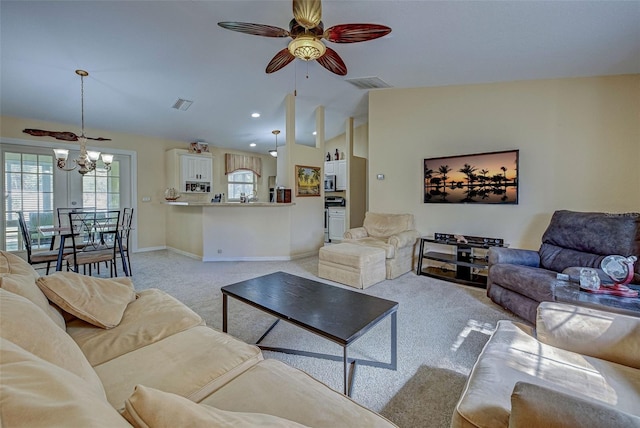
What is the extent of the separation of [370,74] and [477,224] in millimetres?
2716

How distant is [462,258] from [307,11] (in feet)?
11.7

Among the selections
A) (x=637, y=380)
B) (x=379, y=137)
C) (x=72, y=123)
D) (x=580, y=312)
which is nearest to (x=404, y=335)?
(x=580, y=312)

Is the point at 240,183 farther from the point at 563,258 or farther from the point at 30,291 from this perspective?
the point at 563,258

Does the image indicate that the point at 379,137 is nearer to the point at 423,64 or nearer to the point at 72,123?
the point at 423,64

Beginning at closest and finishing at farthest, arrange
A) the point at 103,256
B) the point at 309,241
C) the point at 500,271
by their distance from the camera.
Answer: the point at 500,271
the point at 103,256
the point at 309,241

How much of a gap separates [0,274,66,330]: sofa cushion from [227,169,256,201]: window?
652cm

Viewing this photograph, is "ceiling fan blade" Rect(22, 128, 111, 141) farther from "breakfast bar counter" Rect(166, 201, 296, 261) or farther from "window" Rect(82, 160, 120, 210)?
"breakfast bar counter" Rect(166, 201, 296, 261)

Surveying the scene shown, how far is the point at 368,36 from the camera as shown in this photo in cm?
231

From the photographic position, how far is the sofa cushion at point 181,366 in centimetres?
107

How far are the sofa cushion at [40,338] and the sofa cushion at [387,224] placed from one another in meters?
4.08

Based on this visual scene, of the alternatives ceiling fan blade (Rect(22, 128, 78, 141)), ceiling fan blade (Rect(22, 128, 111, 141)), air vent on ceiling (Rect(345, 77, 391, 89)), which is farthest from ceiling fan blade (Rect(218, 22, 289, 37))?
ceiling fan blade (Rect(22, 128, 78, 141))

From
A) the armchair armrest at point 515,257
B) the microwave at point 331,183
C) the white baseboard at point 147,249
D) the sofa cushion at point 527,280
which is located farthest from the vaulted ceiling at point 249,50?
the white baseboard at point 147,249

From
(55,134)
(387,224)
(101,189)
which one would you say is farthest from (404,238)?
(55,134)

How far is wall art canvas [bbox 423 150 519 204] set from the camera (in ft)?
12.7
